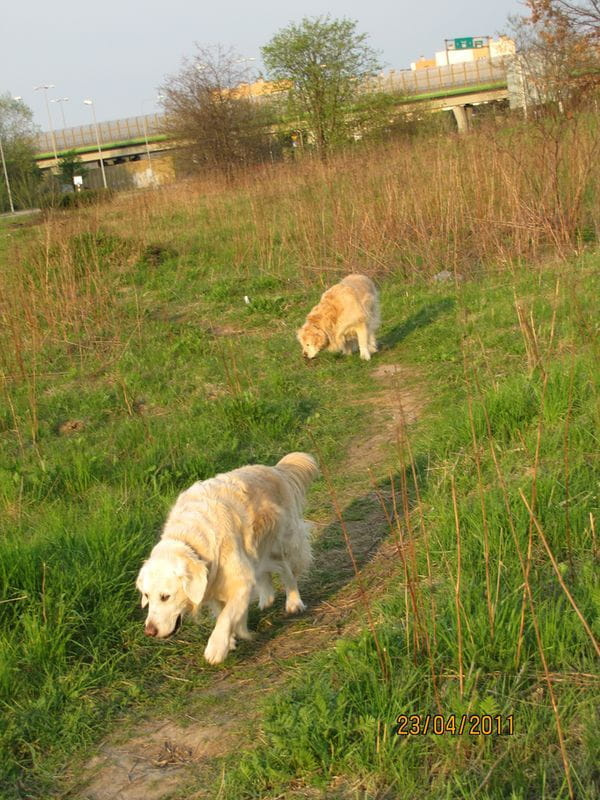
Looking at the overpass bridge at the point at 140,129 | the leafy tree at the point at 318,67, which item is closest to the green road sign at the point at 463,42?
the overpass bridge at the point at 140,129

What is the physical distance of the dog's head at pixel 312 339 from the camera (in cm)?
919

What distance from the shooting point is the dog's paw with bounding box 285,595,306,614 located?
4367mm

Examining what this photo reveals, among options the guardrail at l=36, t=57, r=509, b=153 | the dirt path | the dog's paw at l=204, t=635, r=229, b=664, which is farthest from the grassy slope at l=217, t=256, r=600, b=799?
the guardrail at l=36, t=57, r=509, b=153

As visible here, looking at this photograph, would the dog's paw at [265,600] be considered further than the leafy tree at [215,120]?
No

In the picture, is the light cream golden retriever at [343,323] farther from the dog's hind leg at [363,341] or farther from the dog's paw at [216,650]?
the dog's paw at [216,650]

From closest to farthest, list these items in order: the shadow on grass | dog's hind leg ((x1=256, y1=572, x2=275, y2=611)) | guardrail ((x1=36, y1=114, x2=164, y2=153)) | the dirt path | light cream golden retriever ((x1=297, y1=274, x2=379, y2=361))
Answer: the dirt path → dog's hind leg ((x1=256, y1=572, x2=275, y2=611)) → light cream golden retriever ((x1=297, y1=274, x2=379, y2=361)) → the shadow on grass → guardrail ((x1=36, y1=114, x2=164, y2=153))

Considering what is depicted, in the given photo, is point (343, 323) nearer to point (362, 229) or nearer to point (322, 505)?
point (362, 229)

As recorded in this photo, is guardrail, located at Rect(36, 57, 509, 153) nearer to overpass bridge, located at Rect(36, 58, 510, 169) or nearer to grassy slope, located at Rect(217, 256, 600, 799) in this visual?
overpass bridge, located at Rect(36, 58, 510, 169)

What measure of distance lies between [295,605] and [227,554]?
62 centimetres

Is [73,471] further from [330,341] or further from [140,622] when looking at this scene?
[330,341]

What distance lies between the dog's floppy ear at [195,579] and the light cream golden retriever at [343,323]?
18.5 feet

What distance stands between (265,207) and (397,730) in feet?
42.7

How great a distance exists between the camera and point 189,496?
4219 mm

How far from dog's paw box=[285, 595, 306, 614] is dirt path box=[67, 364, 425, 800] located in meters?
0.05
